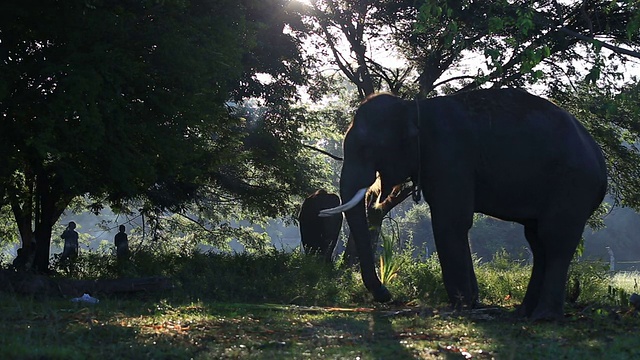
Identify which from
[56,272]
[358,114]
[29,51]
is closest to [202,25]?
[29,51]

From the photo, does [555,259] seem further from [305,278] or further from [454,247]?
[305,278]

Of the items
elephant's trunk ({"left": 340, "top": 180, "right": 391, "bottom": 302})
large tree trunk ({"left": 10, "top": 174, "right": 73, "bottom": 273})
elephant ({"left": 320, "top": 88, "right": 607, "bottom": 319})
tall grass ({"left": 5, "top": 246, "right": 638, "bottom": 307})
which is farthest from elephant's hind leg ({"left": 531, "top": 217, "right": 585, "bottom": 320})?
large tree trunk ({"left": 10, "top": 174, "right": 73, "bottom": 273})

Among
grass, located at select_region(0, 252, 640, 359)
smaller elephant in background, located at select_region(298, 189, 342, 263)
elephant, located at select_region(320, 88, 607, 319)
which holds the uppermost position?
smaller elephant in background, located at select_region(298, 189, 342, 263)

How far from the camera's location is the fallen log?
48.6 feet

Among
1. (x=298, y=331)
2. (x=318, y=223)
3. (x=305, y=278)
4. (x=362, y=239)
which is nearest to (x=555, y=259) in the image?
(x=362, y=239)

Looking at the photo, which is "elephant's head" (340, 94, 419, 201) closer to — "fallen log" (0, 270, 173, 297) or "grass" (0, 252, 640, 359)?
"grass" (0, 252, 640, 359)

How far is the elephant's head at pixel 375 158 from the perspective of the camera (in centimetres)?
1283

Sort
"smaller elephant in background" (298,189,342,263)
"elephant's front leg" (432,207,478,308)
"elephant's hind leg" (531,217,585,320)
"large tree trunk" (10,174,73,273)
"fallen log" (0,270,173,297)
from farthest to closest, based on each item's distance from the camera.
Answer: "smaller elephant in background" (298,189,342,263), "large tree trunk" (10,174,73,273), "fallen log" (0,270,173,297), "elephant's front leg" (432,207,478,308), "elephant's hind leg" (531,217,585,320)

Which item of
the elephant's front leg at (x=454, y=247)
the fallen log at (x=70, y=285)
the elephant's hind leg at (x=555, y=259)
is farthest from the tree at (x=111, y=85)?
the elephant's hind leg at (x=555, y=259)

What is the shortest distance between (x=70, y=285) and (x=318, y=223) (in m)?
11.4

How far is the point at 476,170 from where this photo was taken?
12.9 meters

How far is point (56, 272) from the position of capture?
2158cm

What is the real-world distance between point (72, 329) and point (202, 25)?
9.96 m

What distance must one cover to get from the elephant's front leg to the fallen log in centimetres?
522
